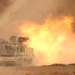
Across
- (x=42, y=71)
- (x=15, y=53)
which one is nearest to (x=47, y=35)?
(x=15, y=53)

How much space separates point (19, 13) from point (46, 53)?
120cm

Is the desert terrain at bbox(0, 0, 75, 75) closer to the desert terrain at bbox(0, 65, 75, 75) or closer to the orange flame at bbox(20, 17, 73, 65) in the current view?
the orange flame at bbox(20, 17, 73, 65)

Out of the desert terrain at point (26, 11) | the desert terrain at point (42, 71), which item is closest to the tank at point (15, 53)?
the desert terrain at point (26, 11)

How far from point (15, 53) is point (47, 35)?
4.21 feet

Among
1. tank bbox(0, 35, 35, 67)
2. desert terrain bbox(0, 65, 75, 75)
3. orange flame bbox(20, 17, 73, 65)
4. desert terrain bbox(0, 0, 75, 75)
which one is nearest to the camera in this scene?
Result: desert terrain bbox(0, 65, 75, 75)

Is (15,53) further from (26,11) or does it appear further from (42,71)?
(42,71)

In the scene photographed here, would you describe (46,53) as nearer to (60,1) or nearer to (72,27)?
(72,27)

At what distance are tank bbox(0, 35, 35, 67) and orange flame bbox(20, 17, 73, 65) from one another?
1.25 ft

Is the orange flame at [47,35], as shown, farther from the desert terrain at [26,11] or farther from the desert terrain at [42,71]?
the desert terrain at [42,71]

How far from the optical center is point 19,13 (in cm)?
604

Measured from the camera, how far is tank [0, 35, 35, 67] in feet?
16.1

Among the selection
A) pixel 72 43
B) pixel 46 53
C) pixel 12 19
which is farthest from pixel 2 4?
pixel 72 43

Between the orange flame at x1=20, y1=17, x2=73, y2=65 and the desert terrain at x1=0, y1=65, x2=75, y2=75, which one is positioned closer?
the desert terrain at x1=0, y1=65, x2=75, y2=75

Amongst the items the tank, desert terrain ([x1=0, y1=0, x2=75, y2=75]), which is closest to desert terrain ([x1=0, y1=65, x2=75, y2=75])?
the tank
